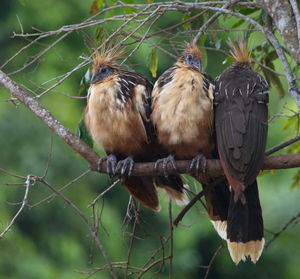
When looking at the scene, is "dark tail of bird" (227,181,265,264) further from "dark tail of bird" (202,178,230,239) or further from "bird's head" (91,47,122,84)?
"bird's head" (91,47,122,84)

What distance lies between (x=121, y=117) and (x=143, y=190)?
570mm

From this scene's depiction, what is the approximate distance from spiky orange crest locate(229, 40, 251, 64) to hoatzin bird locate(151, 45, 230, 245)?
0.98ft

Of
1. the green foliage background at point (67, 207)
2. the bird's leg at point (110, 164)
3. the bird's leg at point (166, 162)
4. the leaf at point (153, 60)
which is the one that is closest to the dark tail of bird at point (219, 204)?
the bird's leg at point (166, 162)

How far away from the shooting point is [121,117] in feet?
15.5

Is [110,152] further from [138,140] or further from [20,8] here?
[20,8]

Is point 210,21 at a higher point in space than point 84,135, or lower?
higher

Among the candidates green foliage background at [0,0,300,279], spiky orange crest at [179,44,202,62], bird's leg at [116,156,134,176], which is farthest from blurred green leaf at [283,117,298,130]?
green foliage background at [0,0,300,279]

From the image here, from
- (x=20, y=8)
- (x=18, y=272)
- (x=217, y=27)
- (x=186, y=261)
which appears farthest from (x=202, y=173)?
(x=20, y=8)

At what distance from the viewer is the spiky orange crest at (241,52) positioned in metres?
4.93

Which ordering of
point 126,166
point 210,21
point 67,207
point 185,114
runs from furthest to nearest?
point 67,207 → point 210,21 → point 126,166 → point 185,114

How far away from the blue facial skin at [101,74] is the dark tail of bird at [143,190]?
0.65 m

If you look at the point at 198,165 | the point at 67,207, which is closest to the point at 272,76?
the point at 198,165

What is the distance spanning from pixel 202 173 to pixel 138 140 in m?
0.48

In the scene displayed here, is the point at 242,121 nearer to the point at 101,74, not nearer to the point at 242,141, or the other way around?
the point at 242,141
